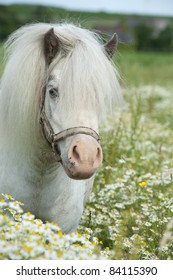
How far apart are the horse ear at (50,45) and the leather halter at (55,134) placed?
0.86 ft

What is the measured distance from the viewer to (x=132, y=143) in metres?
6.09

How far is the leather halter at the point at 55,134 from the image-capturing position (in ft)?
9.04

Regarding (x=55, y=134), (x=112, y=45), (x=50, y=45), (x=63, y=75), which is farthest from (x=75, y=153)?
(x=112, y=45)

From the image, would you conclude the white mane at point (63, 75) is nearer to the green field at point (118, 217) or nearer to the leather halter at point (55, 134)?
the leather halter at point (55, 134)

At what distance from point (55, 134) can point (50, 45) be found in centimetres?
65

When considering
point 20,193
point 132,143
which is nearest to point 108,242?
point 20,193

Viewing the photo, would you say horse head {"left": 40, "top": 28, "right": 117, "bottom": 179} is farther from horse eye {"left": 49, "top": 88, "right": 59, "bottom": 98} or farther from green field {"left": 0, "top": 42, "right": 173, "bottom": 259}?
green field {"left": 0, "top": 42, "right": 173, "bottom": 259}

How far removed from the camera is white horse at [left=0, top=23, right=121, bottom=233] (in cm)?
281

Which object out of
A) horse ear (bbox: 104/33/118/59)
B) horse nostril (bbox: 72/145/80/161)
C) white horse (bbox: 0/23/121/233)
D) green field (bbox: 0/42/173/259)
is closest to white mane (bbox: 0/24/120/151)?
white horse (bbox: 0/23/121/233)

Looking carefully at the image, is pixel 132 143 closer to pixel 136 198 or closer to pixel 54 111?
pixel 136 198

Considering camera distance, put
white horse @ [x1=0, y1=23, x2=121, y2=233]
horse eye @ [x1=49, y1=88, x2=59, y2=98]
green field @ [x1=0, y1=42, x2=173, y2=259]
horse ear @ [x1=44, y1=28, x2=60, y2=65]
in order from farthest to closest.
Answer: horse ear @ [x1=44, y1=28, x2=60, y2=65], horse eye @ [x1=49, y1=88, x2=59, y2=98], white horse @ [x1=0, y1=23, x2=121, y2=233], green field @ [x1=0, y1=42, x2=173, y2=259]

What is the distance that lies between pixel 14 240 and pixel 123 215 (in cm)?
207

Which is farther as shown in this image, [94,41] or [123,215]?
[123,215]

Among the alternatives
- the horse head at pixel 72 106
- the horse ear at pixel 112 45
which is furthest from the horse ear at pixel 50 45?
the horse ear at pixel 112 45
